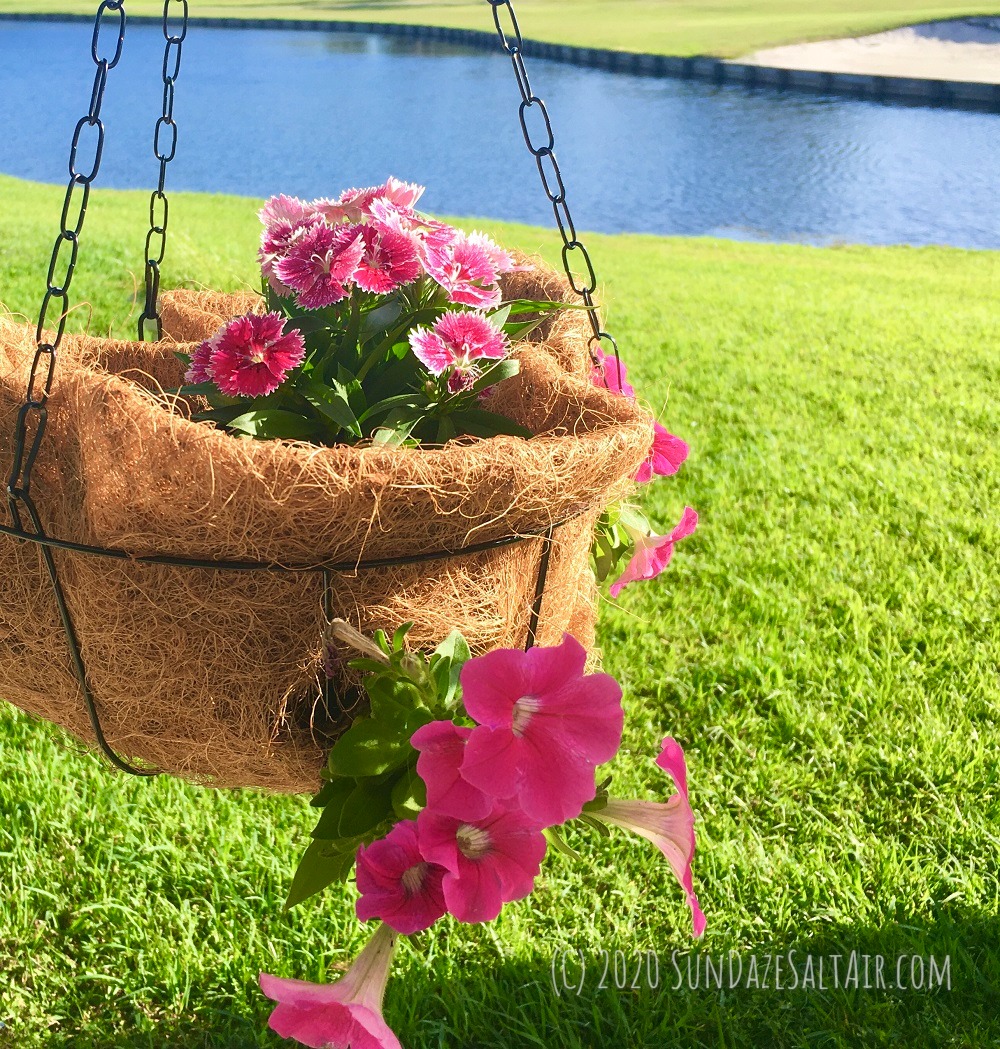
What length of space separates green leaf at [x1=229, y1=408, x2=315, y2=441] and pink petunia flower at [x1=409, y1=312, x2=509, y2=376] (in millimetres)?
169

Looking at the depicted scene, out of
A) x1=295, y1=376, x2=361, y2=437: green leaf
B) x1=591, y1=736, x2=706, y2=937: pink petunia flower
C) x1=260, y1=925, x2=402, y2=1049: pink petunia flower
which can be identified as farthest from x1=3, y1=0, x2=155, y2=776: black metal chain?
x1=591, y1=736, x2=706, y2=937: pink petunia flower

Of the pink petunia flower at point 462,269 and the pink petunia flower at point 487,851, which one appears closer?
the pink petunia flower at point 487,851

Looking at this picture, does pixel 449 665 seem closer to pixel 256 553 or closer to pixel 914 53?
pixel 256 553

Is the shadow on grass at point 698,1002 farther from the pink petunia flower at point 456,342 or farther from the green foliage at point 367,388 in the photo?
the pink petunia flower at point 456,342

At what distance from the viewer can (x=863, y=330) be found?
6273 mm

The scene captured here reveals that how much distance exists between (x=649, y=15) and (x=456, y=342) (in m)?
51.4

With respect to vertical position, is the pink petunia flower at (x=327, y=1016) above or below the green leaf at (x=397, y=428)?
below

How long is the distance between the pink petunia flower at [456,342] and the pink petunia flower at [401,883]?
46 centimetres

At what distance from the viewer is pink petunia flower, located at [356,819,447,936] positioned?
91cm

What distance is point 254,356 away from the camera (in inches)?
41.9

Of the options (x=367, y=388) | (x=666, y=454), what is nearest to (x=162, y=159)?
(x=367, y=388)

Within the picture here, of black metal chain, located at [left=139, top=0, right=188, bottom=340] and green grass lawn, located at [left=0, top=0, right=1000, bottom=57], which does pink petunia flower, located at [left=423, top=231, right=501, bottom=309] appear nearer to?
black metal chain, located at [left=139, top=0, right=188, bottom=340]

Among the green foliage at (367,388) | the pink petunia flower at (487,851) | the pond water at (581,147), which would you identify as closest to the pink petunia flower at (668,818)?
the pink petunia flower at (487,851)

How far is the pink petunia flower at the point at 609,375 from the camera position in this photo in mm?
1345
